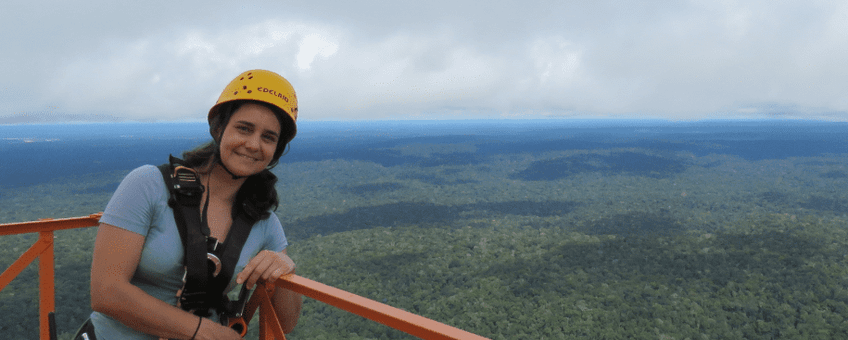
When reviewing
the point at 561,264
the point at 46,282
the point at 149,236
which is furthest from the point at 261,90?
the point at 561,264

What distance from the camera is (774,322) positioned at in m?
12.5

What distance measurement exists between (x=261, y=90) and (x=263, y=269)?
3.44 feet

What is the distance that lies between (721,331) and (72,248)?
84.6ft

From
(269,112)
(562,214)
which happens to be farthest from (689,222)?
(269,112)

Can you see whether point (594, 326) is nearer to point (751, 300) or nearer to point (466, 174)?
point (751, 300)

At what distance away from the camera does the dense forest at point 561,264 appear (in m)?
12.0

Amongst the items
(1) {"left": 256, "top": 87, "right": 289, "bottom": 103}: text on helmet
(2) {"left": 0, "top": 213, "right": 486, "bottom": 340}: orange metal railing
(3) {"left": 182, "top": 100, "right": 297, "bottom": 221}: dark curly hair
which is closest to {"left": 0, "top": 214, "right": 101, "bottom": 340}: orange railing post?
(2) {"left": 0, "top": 213, "right": 486, "bottom": 340}: orange metal railing

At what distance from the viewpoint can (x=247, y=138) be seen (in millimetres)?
2426

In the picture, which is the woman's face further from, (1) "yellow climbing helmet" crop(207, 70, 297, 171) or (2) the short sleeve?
(2) the short sleeve

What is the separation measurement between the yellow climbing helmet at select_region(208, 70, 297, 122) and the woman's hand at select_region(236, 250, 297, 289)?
86 centimetres

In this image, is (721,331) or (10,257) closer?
(721,331)

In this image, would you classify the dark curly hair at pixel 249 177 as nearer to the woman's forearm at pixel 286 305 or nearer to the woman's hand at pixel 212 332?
the woman's forearm at pixel 286 305

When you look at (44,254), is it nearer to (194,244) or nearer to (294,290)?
(194,244)

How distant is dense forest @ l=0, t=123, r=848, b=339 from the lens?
12.0 metres
